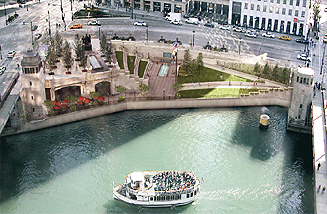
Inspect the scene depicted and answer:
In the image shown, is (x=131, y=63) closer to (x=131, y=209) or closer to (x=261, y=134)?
(x=261, y=134)

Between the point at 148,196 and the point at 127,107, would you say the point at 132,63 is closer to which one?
the point at 127,107

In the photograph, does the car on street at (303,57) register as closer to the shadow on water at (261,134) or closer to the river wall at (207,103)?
the river wall at (207,103)

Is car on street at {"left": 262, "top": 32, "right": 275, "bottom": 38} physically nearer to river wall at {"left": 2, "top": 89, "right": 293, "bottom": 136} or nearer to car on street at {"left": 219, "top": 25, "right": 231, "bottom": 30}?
car on street at {"left": 219, "top": 25, "right": 231, "bottom": 30}

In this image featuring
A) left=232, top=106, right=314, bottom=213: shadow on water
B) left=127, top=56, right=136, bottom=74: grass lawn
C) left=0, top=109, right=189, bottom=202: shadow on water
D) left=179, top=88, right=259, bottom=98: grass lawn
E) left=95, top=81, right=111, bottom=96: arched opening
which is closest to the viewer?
left=232, top=106, right=314, bottom=213: shadow on water

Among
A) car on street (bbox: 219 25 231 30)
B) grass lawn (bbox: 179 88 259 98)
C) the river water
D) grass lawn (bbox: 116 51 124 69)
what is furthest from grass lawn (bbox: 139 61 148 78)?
car on street (bbox: 219 25 231 30)

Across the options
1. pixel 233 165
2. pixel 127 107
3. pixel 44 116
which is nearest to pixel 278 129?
pixel 233 165

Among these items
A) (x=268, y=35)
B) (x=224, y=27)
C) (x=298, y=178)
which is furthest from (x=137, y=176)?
(x=224, y=27)
